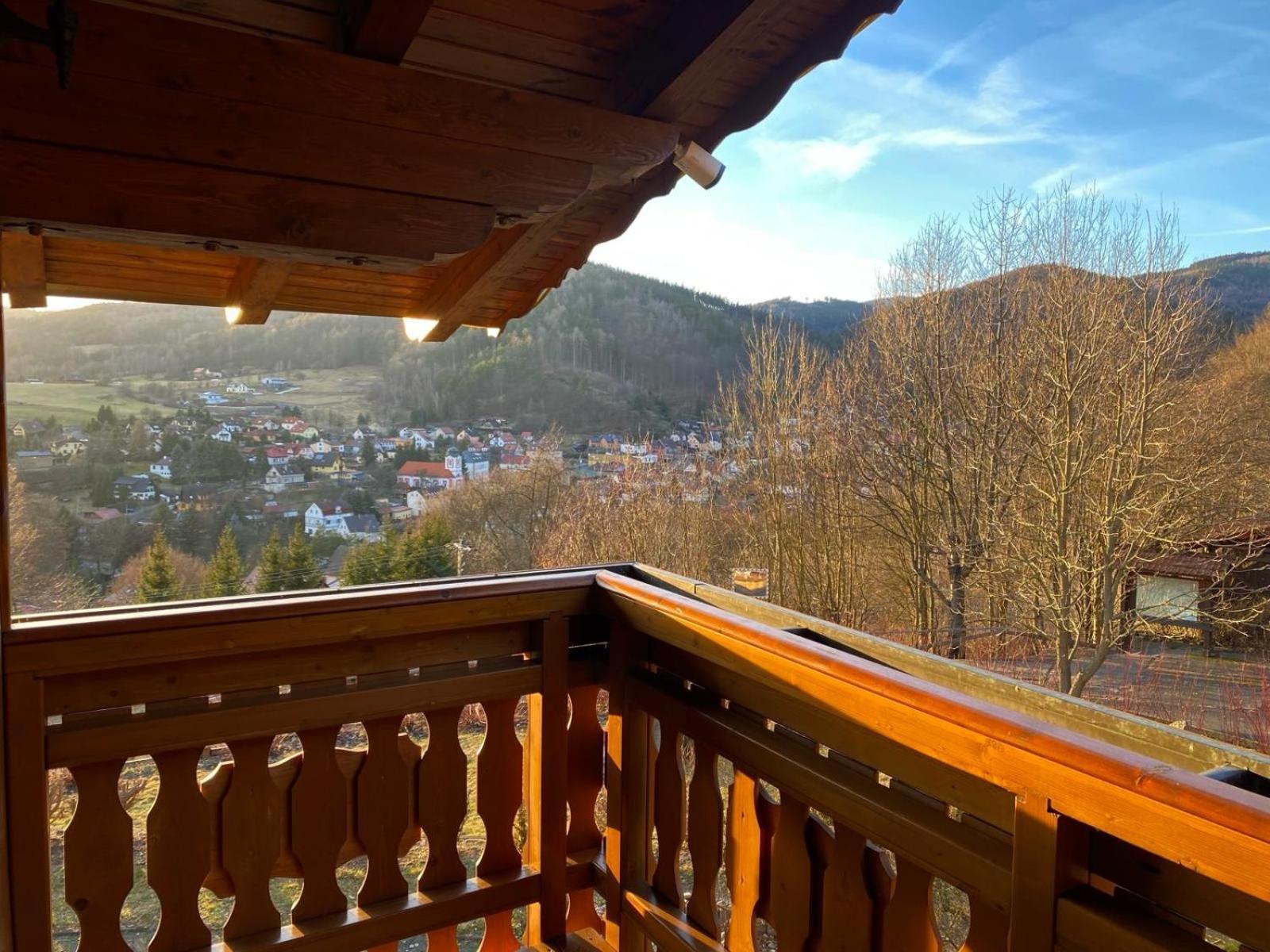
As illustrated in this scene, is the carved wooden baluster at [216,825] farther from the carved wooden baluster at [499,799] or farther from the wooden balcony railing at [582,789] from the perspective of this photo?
the carved wooden baluster at [499,799]

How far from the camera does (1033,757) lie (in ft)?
2.76

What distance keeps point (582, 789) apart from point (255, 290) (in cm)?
139

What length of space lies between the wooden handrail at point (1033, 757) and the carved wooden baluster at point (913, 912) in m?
0.21

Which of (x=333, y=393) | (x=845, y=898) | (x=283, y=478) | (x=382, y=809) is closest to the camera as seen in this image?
(x=845, y=898)

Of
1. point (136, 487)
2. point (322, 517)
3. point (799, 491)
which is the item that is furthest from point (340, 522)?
point (799, 491)

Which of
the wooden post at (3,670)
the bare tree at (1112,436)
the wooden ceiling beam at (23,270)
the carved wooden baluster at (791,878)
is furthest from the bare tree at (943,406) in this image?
the wooden post at (3,670)

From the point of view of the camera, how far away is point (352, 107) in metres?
1.18

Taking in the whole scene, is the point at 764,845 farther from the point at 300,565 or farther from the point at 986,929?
the point at 300,565

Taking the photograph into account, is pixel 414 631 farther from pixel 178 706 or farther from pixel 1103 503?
pixel 1103 503

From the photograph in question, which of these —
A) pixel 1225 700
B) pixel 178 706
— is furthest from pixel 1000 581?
pixel 178 706

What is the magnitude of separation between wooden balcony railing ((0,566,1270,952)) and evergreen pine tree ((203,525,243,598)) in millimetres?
11886

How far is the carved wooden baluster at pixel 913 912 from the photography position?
1054 millimetres

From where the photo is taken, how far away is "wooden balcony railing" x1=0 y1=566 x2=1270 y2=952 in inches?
32.4

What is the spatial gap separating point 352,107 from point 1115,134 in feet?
79.3
